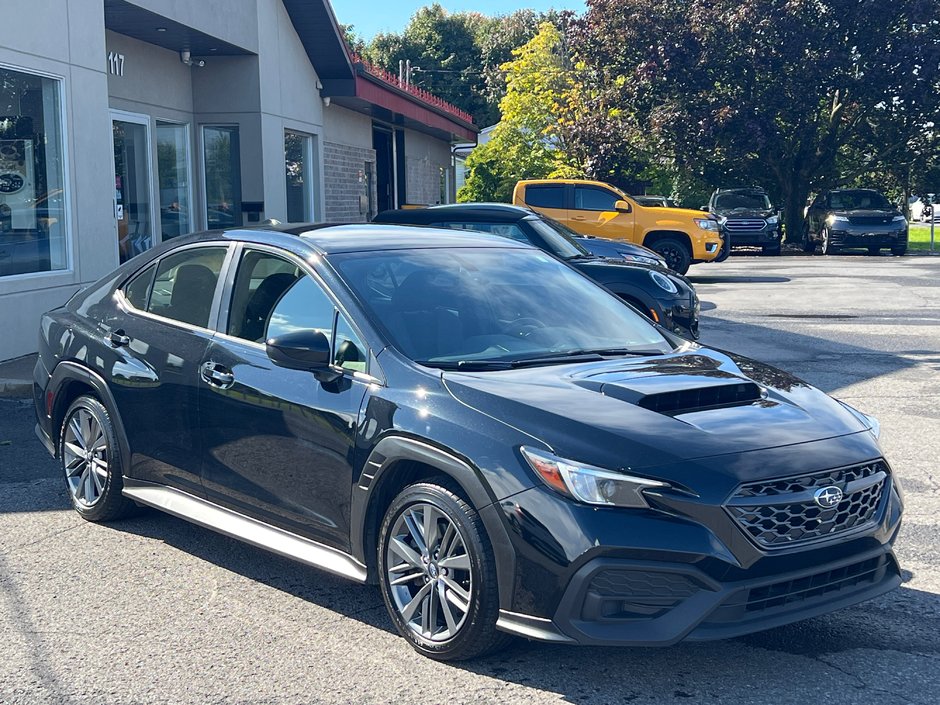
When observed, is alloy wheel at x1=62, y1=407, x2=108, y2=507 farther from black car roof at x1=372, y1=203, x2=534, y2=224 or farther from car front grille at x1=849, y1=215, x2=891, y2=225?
car front grille at x1=849, y1=215, x2=891, y2=225

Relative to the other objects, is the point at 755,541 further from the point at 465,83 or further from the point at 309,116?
the point at 465,83

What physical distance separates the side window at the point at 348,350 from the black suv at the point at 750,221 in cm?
2720

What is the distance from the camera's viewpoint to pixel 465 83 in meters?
76.9

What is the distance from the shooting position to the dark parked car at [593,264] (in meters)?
11.0

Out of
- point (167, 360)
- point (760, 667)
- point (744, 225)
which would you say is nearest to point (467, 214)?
point (167, 360)

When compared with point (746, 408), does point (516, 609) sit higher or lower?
lower

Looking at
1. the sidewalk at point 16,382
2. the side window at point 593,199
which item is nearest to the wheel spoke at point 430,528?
the sidewalk at point 16,382

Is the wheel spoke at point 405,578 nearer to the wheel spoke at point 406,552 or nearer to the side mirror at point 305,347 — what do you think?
the wheel spoke at point 406,552

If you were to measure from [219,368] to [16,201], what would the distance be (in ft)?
24.0

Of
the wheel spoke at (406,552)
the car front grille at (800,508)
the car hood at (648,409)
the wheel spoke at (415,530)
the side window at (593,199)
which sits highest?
the side window at (593,199)

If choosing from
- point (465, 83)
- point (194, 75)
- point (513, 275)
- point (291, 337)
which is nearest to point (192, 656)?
point (291, 337)

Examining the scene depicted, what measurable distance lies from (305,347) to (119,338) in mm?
1679

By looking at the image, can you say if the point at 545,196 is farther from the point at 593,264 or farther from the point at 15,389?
the point at 15,389

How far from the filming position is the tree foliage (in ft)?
107
